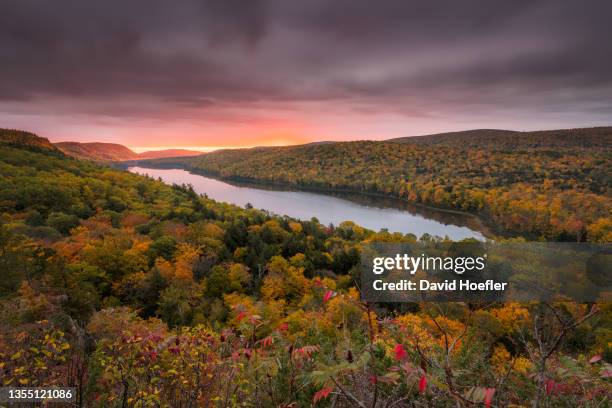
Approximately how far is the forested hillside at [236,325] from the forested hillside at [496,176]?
126ft

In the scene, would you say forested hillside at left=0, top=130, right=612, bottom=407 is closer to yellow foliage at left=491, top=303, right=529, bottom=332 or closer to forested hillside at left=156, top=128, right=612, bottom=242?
yellow foliage at left=491, top=303, right=529, bottom=332

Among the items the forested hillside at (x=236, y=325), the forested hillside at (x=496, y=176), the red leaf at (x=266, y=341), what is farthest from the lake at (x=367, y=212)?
the red leaf at (x=266, y=341)

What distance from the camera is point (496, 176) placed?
109 m

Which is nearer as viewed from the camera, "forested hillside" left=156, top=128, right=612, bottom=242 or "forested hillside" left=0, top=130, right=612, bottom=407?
"forested hillside" left=0, top=130, right=612, bottom=407

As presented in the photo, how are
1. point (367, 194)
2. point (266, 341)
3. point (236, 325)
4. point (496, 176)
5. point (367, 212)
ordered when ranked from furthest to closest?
point (367, 194) < point (496, 176) < point (367, 212) < point (236, 325) < point (266, 341)

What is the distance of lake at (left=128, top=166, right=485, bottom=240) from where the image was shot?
224 feet

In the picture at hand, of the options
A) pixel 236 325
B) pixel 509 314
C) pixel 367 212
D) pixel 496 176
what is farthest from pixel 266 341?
pixel 496 176

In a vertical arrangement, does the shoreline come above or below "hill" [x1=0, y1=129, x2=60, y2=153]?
below

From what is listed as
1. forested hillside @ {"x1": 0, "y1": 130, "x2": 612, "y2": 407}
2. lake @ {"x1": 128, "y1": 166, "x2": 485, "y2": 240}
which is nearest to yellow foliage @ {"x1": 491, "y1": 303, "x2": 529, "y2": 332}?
forested hillside @ {"x1": 0, "y1": 130, "x2": 612, "y2": 407}

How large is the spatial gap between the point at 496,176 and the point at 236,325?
393ft

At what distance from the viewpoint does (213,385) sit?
514 centimetres

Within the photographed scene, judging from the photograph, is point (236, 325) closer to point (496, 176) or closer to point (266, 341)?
point (266, 341)

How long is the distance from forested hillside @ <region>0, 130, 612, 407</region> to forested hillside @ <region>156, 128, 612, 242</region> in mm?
38552

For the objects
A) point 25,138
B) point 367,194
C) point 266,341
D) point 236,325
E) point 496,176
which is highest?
point 25,138
